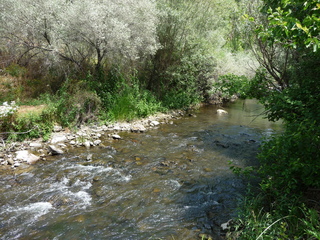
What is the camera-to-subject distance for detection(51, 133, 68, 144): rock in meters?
9.90

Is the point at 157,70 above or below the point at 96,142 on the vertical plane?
above

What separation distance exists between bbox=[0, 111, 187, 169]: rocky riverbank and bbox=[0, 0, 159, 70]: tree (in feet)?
14.1

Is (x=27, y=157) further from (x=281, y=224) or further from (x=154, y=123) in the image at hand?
(x=281, y=224)

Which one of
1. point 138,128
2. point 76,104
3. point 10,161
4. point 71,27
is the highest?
point 71,27

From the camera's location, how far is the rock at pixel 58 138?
32.5 ft

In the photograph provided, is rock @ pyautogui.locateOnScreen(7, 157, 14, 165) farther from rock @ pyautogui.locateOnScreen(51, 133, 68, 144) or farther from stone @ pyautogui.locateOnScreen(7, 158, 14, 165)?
rock @ pyautogui.locateOnScreen(51, 133, 68, 144)

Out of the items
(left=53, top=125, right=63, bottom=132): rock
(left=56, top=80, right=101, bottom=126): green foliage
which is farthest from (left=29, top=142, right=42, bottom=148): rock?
(left=56, top=80, right=101, bottom=126): green foliage

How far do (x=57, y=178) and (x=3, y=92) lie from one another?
7870 millimetres

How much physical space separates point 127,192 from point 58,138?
547 cm

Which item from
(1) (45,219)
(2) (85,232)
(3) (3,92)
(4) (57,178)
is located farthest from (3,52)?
(2) (85,232)

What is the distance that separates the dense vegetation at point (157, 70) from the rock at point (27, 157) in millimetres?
1270

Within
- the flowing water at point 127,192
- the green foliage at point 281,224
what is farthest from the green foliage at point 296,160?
the flowing water at point 127,192

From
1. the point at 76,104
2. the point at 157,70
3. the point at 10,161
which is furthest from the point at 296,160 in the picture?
the point at 157,70

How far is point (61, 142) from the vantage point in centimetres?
994
